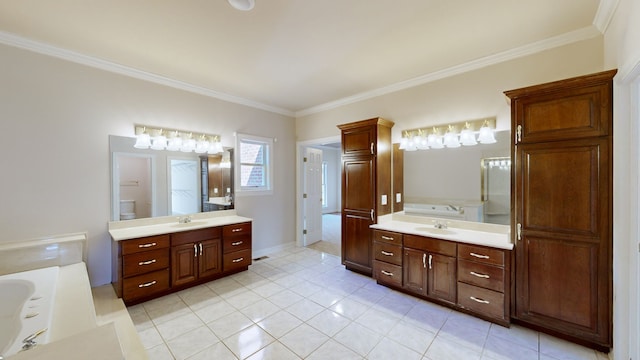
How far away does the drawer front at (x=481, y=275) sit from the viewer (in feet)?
7.50

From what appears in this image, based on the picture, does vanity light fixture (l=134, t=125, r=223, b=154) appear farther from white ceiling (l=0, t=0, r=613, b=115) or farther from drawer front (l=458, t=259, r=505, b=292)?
drawer front (l=458, t=259, r=505, b=292)

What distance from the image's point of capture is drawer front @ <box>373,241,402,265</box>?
2.95 m

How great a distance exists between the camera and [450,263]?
2549 millimetres

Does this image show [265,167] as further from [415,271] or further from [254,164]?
[415,271]

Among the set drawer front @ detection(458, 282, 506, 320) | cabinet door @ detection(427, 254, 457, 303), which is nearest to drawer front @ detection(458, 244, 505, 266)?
cabinet door @ detection(427, 254, 457, 303)

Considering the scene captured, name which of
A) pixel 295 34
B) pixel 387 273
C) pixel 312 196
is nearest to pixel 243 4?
pixel 295 34

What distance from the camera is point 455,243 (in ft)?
8.26

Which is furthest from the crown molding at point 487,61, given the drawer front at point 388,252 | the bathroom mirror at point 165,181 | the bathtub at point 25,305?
the bathtub at point 25,305

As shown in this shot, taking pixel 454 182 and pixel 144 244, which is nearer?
pixel 144 244

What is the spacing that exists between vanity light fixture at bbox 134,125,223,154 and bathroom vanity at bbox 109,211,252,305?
3.23 feet

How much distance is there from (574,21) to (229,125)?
4169 millimetres

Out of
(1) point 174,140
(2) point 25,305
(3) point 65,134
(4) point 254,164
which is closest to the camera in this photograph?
(2) point 25,305

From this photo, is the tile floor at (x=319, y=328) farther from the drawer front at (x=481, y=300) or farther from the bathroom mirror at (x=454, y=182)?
the bathroom mirror at (x=454, y=182)

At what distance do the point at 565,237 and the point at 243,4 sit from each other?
10.5ft
